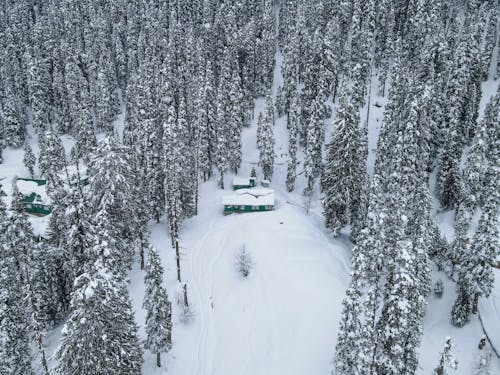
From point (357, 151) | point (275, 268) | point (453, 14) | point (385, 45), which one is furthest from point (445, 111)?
point (453, 14)

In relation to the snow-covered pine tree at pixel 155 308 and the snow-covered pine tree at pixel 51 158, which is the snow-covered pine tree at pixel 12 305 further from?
the snow-covered pine tree at pixel 51 158

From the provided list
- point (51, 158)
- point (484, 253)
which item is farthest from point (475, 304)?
point (51, 158)

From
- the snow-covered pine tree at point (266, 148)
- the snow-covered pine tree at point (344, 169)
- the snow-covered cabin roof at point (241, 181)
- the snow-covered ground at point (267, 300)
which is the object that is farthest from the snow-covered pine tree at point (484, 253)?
the snow-covered pine tree at point (266, 148)

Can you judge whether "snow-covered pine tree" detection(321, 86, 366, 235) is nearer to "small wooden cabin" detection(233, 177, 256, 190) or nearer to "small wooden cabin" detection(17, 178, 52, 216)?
"small wooden cabin" detection(233, 177, 256, 190)

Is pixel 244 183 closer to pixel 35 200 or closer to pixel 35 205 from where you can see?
pixel 35 200

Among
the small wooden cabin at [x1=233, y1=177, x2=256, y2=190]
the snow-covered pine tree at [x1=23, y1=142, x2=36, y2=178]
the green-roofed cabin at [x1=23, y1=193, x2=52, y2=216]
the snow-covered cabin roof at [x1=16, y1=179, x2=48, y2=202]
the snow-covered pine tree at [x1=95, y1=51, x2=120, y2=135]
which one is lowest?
the green-roofed cabin at [x1=23, y1=193, x2=52, y2=216]

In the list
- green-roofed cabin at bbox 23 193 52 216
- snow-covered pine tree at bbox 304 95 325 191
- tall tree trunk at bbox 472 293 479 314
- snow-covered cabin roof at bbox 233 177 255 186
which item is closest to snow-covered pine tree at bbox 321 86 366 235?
snow-covered pine tree at bbox 304 95 325 191
